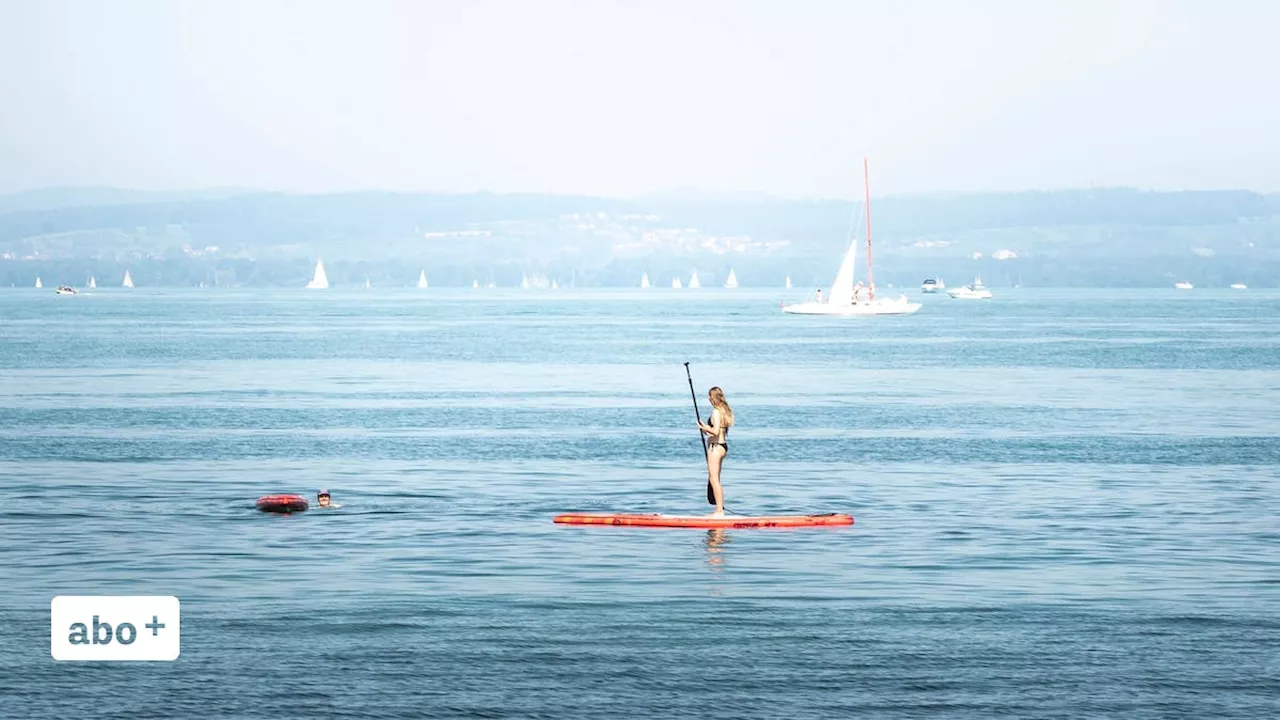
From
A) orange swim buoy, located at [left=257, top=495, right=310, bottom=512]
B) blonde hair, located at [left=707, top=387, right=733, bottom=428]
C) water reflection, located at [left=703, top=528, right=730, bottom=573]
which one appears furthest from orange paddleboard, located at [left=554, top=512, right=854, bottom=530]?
orange swim buoy, located at [left=257, top=495, right=310, bottom=512]

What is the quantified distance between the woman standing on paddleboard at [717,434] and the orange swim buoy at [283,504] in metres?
8.67

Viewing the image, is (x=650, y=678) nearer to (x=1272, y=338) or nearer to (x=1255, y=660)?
(x=1255, y=660)

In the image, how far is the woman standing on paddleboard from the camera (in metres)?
34.1

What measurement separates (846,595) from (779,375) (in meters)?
72.5

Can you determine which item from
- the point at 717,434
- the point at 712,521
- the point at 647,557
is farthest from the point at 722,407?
the point at 647,557

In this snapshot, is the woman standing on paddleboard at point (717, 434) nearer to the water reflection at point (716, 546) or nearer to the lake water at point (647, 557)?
the water reflection at point (716, 546)

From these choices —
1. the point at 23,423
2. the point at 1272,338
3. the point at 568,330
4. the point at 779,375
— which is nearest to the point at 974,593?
the point at 23,423

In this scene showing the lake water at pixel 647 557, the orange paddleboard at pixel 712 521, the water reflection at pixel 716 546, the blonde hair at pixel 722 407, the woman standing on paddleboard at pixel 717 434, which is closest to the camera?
the lake water at pixel 647 557

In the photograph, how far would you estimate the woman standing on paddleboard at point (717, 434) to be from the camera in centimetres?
3412

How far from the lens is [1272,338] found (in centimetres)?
15938

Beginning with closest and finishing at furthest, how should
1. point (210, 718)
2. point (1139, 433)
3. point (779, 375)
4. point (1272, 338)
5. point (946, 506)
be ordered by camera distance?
point (210, 718)
point (946, 506)
point (1139, 433)
point (779, 375)
point (1272, 338)

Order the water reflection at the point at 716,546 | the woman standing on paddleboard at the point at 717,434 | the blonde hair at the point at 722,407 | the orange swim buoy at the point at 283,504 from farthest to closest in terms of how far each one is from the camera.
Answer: the orange swim buoy at the point at 283,504, the woman standing on paddleboard at the point at 717,434, the blonde hair at the point at 722,407, the water reflection at the point at 716,546

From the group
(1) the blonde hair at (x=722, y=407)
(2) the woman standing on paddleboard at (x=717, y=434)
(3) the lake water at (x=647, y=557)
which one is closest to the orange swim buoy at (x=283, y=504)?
(3) the lake water at (x=647, y=557)

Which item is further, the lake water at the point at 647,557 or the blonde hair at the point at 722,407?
the blonde hair at the point at 722,407
